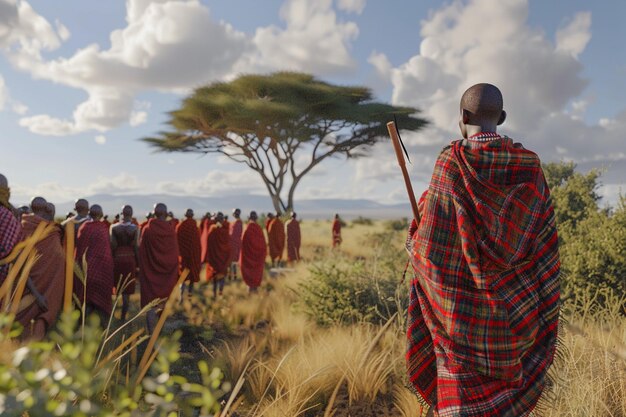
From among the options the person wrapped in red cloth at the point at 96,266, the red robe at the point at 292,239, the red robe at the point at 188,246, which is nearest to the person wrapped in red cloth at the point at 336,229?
the red robe at the point at 292,239

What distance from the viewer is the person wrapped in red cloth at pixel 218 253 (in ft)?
37.4

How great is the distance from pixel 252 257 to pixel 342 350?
6759 millimetres

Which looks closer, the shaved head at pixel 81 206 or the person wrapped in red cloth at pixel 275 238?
the shaved head at pixel 81 206

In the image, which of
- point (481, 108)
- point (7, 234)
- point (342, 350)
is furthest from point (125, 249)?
point (481, 108)

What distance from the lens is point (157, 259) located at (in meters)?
7.91

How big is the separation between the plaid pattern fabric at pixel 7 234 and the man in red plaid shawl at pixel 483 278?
3.37 metres

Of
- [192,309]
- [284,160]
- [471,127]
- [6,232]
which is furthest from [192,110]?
[471,127]

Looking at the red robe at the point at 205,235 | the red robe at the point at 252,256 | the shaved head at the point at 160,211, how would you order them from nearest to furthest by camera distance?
the shaved head at the point at 160,211
the red robe at the point at 252,256
the red robe at the point at 205,235

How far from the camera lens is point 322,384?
453cm

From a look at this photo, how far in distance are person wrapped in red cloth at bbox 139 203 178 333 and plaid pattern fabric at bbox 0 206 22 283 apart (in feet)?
11.2

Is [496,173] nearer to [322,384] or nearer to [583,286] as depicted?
[322,384]

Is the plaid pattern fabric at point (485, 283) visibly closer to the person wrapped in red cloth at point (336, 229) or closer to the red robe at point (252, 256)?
the red robe at point (252, 256)

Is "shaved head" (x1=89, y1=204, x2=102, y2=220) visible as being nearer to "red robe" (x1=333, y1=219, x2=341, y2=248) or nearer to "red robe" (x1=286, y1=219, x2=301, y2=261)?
"red robe" (x1=286, y1=219, x2=301, y2=261)

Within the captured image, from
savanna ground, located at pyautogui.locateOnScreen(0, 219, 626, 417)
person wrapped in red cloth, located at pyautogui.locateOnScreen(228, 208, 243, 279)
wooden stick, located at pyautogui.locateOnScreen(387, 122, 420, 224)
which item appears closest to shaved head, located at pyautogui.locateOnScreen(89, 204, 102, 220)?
savanna ground, located at pyautogui.locateOnScreen(0, 219, 626, 417)
